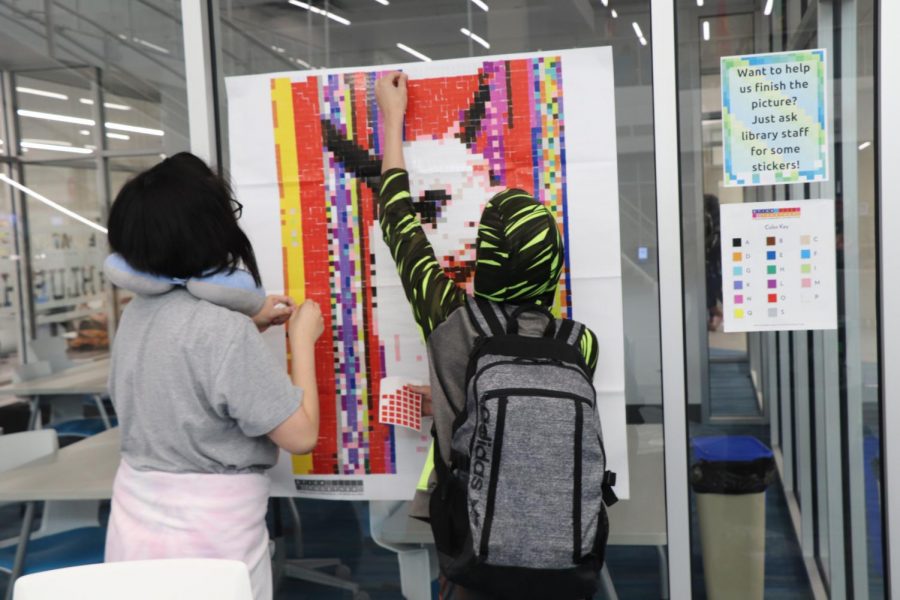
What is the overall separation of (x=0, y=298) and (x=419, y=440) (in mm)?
3260

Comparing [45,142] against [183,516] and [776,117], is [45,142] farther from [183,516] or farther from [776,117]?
[776,117]

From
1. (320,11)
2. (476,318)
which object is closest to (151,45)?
(320,11)

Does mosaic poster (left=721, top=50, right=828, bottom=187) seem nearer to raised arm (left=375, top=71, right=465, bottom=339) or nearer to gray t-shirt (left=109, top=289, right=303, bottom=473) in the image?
raised arm (left=375, top=71, right=465, bottom=339)

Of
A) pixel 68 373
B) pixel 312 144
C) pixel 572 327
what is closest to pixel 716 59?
pixel 572 327

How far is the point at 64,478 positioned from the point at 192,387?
125 cm

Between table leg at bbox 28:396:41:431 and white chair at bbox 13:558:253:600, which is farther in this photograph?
table leg at bbox 28:396:41:431

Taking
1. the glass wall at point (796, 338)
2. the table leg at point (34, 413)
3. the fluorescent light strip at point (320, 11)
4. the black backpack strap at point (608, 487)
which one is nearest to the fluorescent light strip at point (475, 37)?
the fluorescent light strip at point (320, 11)

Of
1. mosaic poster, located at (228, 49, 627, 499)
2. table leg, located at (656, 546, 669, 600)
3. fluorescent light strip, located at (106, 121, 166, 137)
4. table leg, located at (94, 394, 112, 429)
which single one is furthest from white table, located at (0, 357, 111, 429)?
table leg, located at (656, 546, 669, 600)

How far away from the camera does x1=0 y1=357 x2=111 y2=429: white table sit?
3.95m

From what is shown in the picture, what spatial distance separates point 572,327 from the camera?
162 centimetres

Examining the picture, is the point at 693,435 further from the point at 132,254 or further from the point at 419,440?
the point at 132,254

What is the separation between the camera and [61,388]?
393 cm

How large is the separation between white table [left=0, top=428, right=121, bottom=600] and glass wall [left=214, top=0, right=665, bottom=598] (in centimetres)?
109

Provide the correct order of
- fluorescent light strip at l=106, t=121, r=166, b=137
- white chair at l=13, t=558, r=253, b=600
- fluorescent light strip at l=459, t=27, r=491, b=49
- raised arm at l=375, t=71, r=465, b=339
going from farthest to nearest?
fluorescent light strip at l=106, t=121, r=166, b=137, fluorescent light strip at l=459, t=27, r=491, b=49, raised arm at l=375, t=71, r=465, b=339, white chair at l=13, t=558, r=253, b=600
